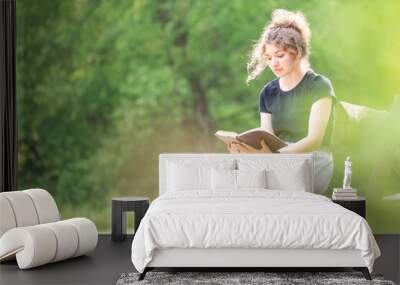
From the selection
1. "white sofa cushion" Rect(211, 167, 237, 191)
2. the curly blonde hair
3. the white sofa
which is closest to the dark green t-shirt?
the curly blonde hair

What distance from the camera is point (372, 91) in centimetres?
767

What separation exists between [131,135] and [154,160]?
15.1 inches

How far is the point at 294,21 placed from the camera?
7707 millimetres

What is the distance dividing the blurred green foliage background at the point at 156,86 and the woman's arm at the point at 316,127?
205mm

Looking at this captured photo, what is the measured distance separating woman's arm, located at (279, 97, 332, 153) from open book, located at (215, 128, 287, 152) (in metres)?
0.15

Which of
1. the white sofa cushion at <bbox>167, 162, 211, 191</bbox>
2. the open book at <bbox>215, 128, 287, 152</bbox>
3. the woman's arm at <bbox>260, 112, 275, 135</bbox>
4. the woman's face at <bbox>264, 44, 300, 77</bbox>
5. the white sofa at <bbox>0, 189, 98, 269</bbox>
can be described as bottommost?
the white sofa at <bbox>0, 189, 98, 269</bbox>

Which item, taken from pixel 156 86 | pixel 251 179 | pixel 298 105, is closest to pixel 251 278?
pixel 251 179

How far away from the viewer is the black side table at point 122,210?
7.08 m

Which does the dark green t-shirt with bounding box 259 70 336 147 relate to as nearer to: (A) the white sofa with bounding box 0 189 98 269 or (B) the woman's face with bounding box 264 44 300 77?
(B) the woman's face with bounding box 264 44 300 77

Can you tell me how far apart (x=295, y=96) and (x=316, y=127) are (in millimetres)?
415

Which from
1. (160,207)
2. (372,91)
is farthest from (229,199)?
(372,91)

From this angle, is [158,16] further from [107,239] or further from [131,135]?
[107,239]

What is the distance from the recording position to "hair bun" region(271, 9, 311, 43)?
770cm

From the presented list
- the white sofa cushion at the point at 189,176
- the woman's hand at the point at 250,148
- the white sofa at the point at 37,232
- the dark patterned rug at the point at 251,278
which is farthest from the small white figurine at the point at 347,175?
the white sofa at the point at 37,232
